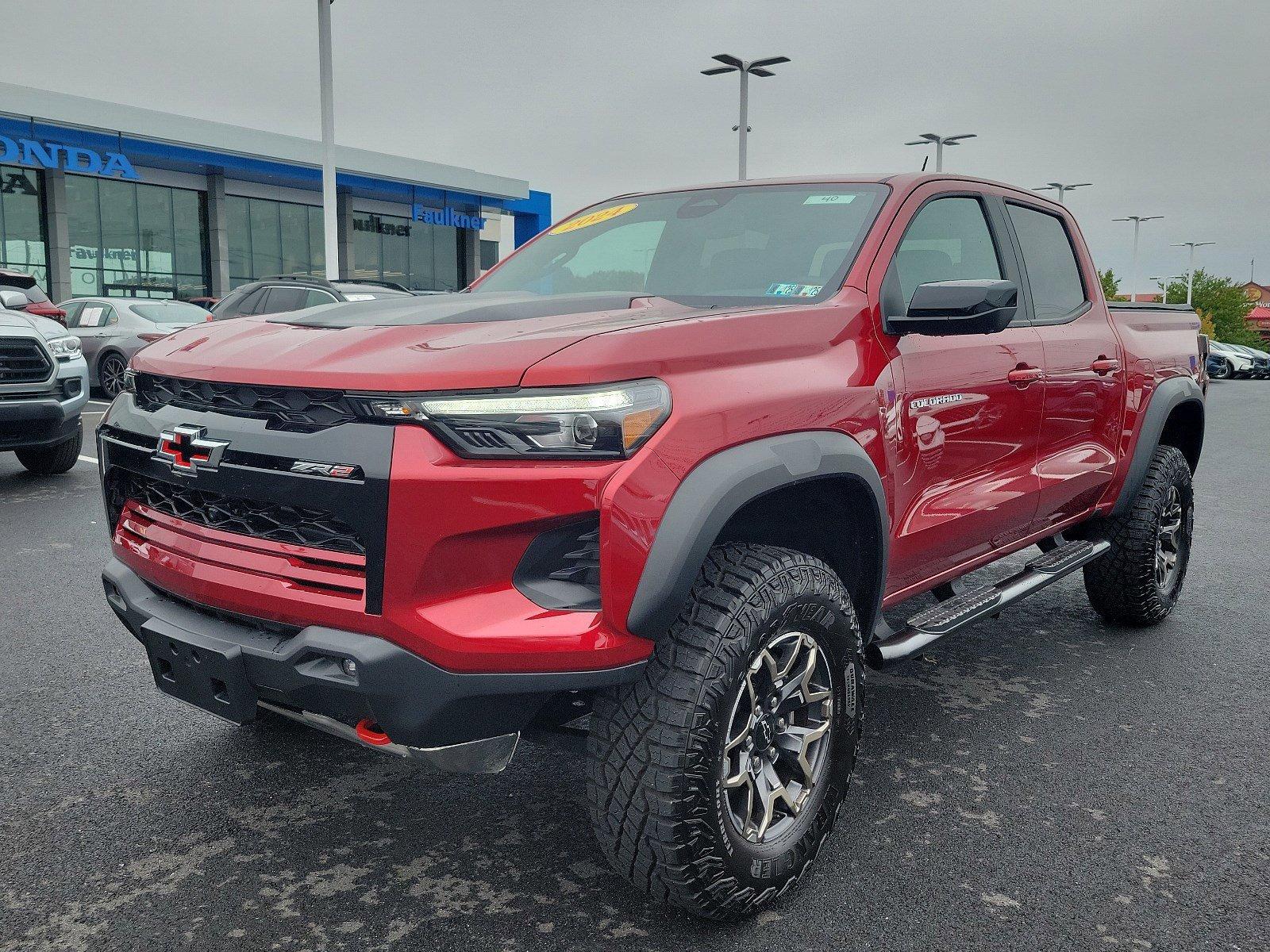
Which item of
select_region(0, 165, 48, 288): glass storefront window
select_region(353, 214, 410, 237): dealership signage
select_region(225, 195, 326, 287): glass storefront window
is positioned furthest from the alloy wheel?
select_region(353, 214, 410, 237): dealership signage

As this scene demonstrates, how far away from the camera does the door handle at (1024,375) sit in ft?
11.5

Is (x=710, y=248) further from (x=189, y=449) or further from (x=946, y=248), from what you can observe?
(x=189, y=449)

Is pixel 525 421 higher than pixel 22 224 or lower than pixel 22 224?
lower

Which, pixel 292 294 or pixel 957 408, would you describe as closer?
pixel 957 408

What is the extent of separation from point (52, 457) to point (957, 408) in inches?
293

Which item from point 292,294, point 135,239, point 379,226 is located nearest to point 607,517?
point 292,294

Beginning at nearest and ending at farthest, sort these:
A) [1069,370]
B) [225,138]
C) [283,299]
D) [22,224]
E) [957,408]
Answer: [957,408]
[1069,370]
[283,299]
[22,224]
[225,138]

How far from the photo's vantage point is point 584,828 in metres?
2.92

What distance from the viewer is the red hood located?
7.22 feet

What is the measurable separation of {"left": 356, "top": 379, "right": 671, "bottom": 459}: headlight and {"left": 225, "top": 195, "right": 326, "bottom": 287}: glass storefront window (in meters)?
32.2

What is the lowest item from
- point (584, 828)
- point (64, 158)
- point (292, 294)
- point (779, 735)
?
point (584, 828)

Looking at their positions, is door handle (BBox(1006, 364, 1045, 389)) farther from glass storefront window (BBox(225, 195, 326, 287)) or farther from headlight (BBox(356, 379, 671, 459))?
glass storefront window (BBox(225, 195, 326, 287))

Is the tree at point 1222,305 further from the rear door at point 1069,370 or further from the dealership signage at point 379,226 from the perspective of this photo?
the rear door at point 1069,370

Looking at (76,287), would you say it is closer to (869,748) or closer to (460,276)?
(460,276)
